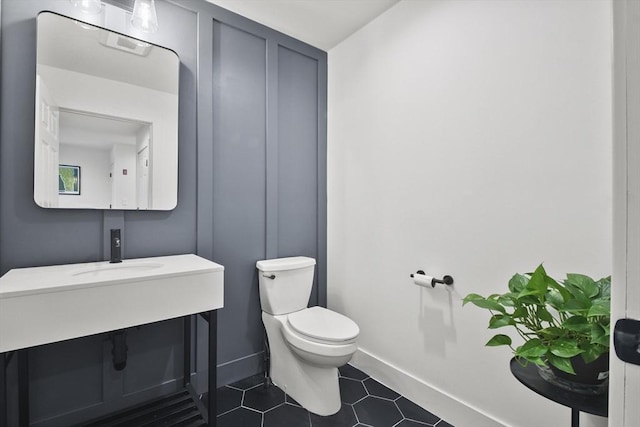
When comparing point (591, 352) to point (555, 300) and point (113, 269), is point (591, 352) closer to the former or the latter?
point (555, 300)

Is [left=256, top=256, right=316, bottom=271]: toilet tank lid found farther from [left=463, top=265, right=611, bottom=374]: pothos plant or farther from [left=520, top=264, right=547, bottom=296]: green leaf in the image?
[left=520, top=264, right=547, bottom=296]: green leaf

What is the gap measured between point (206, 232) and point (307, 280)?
0.75 meters

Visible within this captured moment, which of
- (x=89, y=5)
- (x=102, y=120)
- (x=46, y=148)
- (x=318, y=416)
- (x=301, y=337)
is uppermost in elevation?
(x=89, y=5)

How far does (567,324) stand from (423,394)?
4.28ft

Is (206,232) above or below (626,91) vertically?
below

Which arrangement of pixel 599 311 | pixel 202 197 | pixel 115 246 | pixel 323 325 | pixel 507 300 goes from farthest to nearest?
pixel 202 197 → pixel 323 325 → pixel 115 246 → pixel 507 300 → pixel 599 311

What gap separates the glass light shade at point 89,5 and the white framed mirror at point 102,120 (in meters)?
0.08

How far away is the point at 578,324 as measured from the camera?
2.37ft

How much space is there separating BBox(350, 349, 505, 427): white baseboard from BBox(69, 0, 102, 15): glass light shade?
2.56m

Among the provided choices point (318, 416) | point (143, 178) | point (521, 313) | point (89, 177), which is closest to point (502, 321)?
point (521, 313)

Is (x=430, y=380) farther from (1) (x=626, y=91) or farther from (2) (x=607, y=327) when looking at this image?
(1) (x=626, y=91)

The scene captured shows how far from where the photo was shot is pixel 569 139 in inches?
48.9

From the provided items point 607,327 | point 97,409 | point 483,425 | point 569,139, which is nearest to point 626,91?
point 607,327

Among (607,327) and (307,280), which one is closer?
(607,327)
